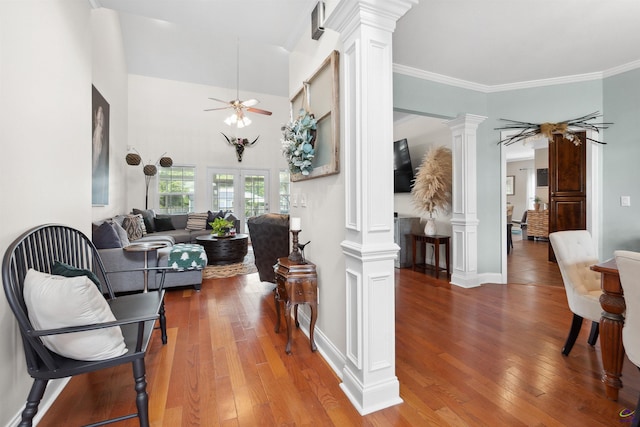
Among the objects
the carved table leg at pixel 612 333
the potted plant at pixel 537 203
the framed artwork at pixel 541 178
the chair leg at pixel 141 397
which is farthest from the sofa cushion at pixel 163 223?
the framed artwork at pixel 541 178

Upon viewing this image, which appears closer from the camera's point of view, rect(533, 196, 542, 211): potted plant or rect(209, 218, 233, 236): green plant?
rect(209, 218, 233, 236): green plant

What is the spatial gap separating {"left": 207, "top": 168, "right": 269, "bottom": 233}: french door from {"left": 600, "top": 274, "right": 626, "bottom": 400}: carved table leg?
697 cm

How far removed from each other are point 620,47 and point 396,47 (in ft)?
7.73

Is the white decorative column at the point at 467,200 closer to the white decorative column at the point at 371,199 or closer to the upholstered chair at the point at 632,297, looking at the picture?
the upholstered chair at the point at 632,297

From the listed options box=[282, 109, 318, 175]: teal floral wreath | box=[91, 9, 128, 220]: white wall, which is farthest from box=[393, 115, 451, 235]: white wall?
box=[91, 9, 128, 220]: white wall

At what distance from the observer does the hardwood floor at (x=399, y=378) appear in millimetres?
1552

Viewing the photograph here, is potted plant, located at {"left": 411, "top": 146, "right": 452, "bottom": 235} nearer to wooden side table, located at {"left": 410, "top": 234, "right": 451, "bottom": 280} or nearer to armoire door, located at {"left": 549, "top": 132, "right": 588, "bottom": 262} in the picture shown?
wooden side table, located at {"left": 410, "top": 234, "right": 451, "bottom": 280}

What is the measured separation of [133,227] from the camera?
4988mm

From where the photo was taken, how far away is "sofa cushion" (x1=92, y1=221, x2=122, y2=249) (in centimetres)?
329

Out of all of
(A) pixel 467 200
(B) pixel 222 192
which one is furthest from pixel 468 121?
(B) pixel 222 192

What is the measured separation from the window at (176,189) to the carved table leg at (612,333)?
7641mm

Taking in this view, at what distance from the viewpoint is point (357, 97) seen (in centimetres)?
162

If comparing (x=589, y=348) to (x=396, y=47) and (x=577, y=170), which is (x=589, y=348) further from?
(x=577, y=170)

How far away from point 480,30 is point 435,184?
1.97m
